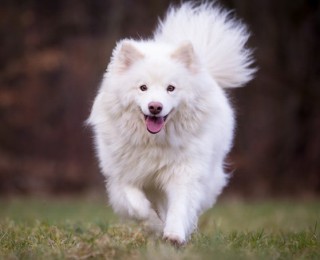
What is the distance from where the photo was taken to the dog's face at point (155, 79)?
230 inches

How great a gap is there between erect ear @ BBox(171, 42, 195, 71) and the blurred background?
30.8ft

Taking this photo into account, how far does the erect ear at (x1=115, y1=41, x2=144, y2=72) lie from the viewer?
6.13 meters

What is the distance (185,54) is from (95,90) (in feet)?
44.8

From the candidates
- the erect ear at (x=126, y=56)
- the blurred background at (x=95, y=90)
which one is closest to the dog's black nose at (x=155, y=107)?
the erect ear at (x=126, y=56)

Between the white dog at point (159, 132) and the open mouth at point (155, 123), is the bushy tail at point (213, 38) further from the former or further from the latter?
the open mouth at point (155, 123)

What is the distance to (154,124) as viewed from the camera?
594 cm

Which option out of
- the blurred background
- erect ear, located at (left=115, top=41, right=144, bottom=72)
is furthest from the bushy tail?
the blurred background

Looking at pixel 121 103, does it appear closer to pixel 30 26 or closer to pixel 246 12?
pixel 246 12

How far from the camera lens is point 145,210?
6.05m

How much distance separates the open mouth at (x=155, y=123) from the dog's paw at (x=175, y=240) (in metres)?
0.89

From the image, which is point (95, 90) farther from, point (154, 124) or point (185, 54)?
point (154, 124)

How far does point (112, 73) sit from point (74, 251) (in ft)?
→ 6.63

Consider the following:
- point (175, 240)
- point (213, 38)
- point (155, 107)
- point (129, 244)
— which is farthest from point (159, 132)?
point (213, 38)

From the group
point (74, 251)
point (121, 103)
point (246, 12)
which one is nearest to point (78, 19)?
point (246, 12)
